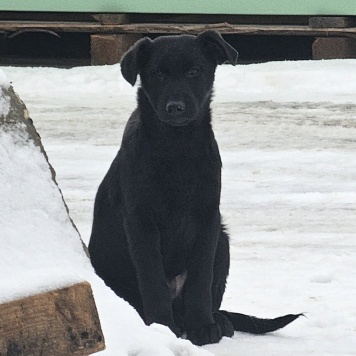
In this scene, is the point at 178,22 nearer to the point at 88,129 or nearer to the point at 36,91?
the point at 36,91

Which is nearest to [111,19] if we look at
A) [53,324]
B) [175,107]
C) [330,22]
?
[330,22]

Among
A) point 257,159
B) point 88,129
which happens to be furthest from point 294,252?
point 88,129

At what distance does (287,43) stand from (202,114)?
1093 centimetres

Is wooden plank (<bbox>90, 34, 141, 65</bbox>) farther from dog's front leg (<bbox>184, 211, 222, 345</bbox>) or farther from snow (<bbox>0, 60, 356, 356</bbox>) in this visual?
dog's front leg (<bbox>184, 211, 222, 345</bbox>)

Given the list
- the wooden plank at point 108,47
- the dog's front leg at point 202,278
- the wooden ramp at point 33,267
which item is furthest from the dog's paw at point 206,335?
the wooden plank at point 108,47

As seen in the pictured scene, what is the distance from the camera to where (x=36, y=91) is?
12.7 metres

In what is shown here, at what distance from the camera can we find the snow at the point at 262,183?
402 centimetres

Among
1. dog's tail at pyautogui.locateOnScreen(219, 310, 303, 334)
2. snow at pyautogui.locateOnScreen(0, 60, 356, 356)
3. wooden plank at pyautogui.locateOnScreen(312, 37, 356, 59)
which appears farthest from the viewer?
wooden plank at pyautogui.locateOnScreen(312, 37, 356, 59)

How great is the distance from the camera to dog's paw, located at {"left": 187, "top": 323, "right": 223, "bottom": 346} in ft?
13.9

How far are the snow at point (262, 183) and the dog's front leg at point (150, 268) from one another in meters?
0.22

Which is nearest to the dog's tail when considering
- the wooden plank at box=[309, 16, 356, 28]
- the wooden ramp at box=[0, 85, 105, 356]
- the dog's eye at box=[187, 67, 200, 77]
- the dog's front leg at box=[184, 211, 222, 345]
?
the dog's front leg at box=[184, 211, 222, 345]

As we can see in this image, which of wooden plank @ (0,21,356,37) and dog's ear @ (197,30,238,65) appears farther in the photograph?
wooden plank @ (0,21,356,37)

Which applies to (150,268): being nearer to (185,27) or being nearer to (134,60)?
(134,60)

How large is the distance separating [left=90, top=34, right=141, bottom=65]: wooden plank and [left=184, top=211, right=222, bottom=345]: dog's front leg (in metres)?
9.43
